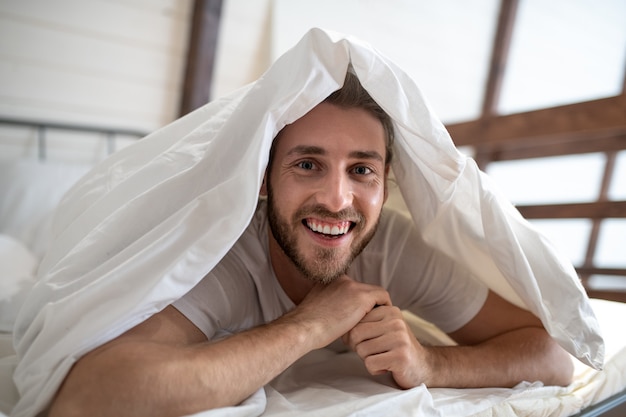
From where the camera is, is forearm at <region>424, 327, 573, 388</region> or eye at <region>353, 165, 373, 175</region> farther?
eye at <region>353, 165, 373, 175</region>

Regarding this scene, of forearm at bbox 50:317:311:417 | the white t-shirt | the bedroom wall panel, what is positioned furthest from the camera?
the bedroom wall panel

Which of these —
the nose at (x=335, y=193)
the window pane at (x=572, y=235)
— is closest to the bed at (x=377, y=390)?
the nose at (x=335, y=193)

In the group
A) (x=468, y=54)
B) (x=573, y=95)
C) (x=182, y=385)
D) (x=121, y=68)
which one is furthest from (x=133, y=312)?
(x=573, y=95)

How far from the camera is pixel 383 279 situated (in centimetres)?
111

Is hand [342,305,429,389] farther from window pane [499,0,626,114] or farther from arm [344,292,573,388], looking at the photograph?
window pane [499,0,626,114]

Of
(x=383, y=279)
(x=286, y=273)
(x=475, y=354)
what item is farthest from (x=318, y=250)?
(x=475, y=354)

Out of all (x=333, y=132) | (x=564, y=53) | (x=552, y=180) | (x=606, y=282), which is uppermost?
(x=564, y=53)

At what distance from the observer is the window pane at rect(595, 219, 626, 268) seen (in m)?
3.37

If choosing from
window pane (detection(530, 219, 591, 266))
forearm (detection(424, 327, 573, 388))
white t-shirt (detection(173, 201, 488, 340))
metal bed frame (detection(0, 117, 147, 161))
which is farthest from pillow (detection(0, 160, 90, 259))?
window pane (detection(530, 219, 591, 266))

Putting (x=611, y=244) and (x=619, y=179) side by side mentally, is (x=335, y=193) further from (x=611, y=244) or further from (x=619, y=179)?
(x=611, y=244)

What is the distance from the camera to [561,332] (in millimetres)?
872

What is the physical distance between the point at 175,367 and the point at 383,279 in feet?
1.98

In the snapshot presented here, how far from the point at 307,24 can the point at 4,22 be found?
1.32 metres

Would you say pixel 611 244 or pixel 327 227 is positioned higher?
pixel 327 227
